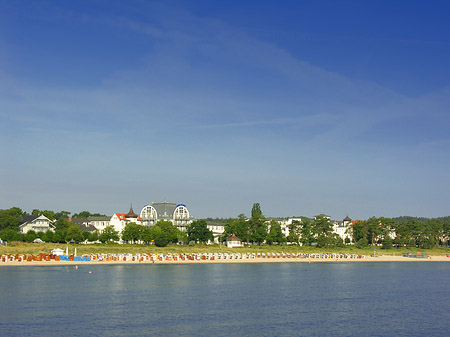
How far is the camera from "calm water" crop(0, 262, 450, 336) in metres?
37.5

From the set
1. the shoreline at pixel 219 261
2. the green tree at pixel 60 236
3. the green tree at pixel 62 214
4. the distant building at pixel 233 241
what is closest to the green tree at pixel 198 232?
the distant building at pixel 233 241

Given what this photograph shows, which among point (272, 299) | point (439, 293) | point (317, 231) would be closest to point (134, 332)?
point (272, 299)

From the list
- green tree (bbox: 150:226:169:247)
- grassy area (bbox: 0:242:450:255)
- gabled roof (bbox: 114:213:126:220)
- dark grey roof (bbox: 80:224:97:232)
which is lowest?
grassy area (bbox: 0:242:450:255)

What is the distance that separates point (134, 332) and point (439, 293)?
40.9 m

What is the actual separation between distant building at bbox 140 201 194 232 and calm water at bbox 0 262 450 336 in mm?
68181

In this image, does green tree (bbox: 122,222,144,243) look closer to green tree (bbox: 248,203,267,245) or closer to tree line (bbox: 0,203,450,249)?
tree line (bbox: 0,203,450,249)

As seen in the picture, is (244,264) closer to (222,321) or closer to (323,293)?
(323,293)

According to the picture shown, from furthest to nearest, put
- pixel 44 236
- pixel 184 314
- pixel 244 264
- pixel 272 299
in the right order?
pixel 44 236 → pixel 244 264 → pixel 272 299 → pixel 184 314

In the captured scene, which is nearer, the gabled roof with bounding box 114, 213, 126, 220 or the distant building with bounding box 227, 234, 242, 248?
the distant building with bounding box 227, 234, 242, 248

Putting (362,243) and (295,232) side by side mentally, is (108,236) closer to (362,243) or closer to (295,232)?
(295,232)

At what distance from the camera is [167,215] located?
146625 millimetres

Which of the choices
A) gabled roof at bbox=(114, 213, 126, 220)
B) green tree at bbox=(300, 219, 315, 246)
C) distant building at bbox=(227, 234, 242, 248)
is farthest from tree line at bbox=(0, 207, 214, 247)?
green tree at bbox=(300, 219, 315, 246)

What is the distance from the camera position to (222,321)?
1571 inches

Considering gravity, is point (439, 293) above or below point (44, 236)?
below
